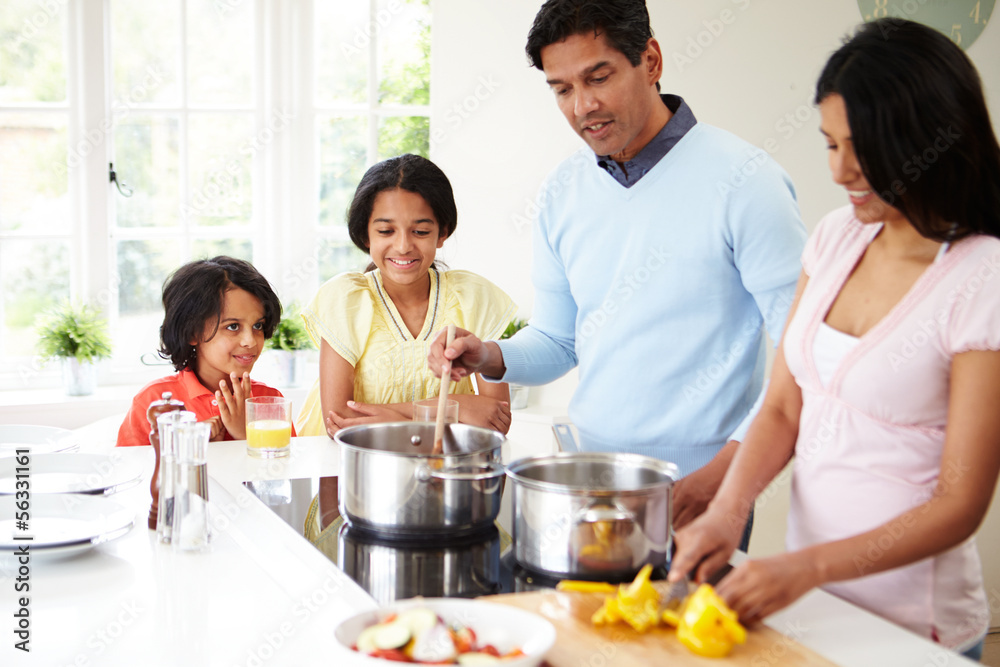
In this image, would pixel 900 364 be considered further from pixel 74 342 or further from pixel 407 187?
pixel 74 342

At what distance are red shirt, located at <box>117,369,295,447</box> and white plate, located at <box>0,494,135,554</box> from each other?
0.68 metres

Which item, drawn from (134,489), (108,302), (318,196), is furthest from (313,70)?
(134,489)

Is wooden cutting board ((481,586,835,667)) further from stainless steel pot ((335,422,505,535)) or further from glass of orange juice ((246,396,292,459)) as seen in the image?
glass of orange juice ((246,396,292,459))

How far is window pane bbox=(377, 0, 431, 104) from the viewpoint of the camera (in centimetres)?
379

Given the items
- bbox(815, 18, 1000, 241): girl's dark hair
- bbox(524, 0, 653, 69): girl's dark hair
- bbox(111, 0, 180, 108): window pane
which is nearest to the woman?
bbox(815, 18, 1000, 241): girl's dark hair

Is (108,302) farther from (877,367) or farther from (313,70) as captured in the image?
(877,367)

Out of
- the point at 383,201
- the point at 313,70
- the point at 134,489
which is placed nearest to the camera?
the point at 134,489

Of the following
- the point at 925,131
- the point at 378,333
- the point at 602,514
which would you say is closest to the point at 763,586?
the point at 602,514

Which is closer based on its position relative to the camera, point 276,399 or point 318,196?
point 276,399

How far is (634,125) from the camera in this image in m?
1.61

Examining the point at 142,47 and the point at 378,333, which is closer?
the point at 378,333

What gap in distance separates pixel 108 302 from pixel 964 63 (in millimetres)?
3344

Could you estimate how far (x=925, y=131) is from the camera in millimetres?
1051

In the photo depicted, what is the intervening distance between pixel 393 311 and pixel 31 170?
213 cm
